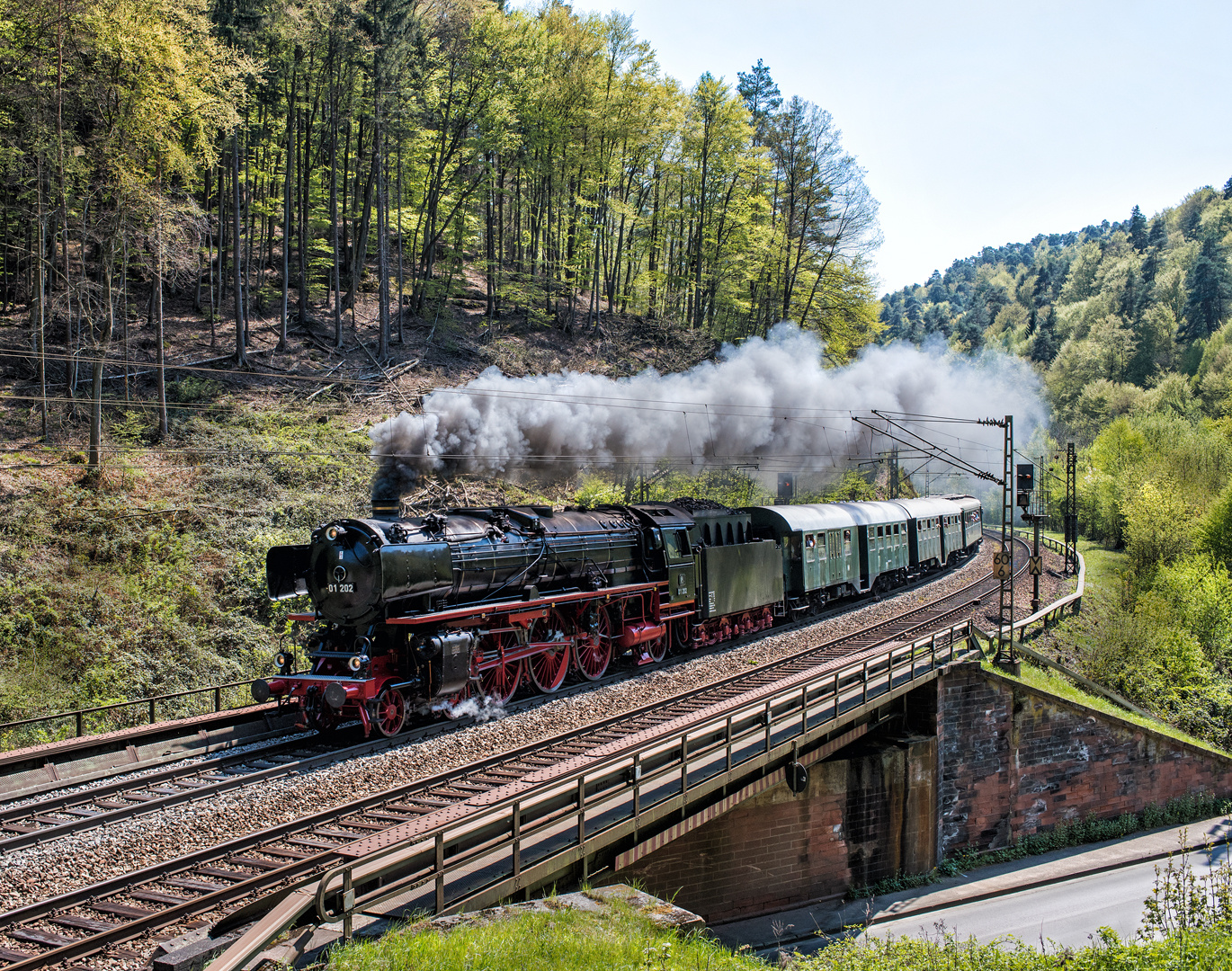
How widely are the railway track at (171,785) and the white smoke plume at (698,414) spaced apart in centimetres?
437

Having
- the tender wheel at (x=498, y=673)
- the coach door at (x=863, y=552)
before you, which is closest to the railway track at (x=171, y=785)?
the tender wheel at (x=498, y=673)

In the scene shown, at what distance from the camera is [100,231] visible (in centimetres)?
2056

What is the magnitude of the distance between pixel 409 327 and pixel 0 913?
27983 mm

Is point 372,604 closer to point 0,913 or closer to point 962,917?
point 0,913

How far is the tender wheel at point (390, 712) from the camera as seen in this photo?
12.5 m

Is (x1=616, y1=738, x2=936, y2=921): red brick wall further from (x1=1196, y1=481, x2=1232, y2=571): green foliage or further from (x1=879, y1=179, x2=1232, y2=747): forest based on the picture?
(x1=1196, y1=481, x2=1232, y2=571): green foliage

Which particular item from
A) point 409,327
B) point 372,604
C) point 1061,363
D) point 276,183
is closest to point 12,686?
point 372,604

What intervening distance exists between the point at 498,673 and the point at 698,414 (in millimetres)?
18483

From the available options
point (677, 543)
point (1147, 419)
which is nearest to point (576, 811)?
point (677, 543)

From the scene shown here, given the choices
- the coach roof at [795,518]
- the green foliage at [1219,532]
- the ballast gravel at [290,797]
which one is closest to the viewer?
the ballast gravel at [290,797]

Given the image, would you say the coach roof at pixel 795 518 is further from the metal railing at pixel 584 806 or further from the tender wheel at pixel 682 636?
the metal railing at pixel 584 806

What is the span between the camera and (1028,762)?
18.6 meters

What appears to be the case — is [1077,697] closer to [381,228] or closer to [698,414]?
Result: [698,414]

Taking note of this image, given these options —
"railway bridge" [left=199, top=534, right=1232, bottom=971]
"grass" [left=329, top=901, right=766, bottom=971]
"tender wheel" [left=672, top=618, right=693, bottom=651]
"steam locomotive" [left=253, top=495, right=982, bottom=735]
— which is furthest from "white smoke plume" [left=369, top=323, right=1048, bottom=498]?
"grass" [left=329, top=901, right=766, bottom=971]
